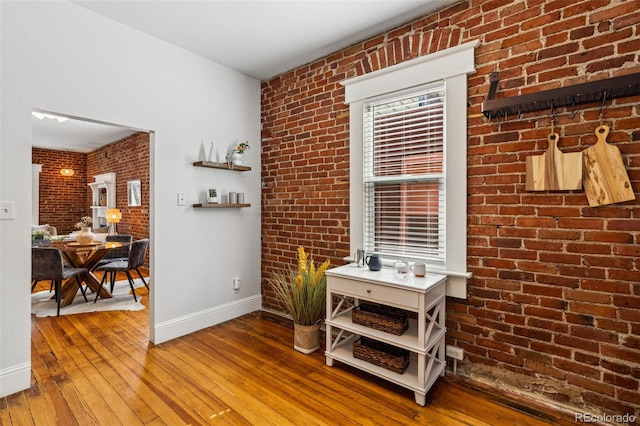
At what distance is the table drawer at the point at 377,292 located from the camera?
213 centimetres

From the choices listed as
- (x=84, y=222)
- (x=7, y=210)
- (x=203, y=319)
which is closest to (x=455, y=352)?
(x=203, y=319)

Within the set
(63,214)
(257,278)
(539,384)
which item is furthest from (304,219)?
(63,214)

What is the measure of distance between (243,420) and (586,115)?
9.11 ft

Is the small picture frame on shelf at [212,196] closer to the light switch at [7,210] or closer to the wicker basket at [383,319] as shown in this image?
the light switch at [7,210]

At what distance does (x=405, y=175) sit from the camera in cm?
270

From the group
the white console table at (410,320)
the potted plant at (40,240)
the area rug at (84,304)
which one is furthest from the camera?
the potted plant at (40,240)

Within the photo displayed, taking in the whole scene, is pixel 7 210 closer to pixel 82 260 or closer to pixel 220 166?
pixel 220 166

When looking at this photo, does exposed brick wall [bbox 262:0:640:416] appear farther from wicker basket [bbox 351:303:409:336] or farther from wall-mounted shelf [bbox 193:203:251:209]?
wall-mounted shelf [bbox 193:203:251:209]

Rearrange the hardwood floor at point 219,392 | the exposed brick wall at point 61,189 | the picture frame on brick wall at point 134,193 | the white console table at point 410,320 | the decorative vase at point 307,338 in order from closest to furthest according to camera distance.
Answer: the hardwood floor at point 219,392, the white console table at point 410,320, the decorative vase at point 307,338, the picture frame on brick wall at point 134,193, the exposed brick wall at point 61,189

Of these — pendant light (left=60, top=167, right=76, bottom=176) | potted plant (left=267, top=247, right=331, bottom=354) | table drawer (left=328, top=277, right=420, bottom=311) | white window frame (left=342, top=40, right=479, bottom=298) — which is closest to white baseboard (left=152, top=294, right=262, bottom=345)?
potted plant (left=267, top=247, right=331, bottom=354)

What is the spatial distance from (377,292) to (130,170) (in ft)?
20.8

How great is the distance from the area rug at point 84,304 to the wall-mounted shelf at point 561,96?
14.3ft

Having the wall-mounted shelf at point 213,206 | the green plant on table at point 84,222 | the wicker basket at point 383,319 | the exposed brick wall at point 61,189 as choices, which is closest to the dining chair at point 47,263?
the green plant on table at point 84,222

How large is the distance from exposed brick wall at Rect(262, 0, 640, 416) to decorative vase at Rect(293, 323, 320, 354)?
113cm
